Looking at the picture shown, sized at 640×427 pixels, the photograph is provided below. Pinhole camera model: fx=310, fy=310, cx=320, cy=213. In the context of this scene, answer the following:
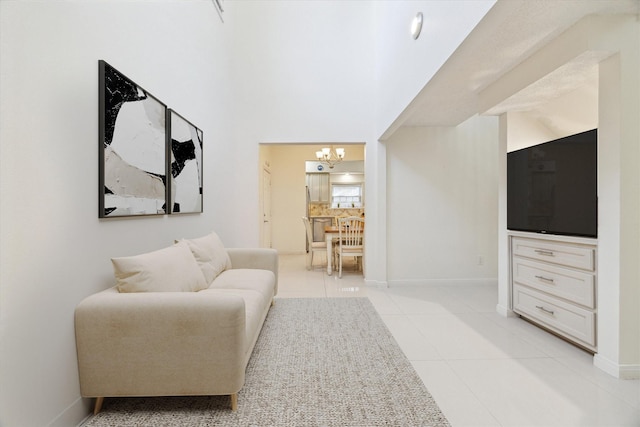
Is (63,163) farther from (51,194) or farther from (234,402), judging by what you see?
(234,402)

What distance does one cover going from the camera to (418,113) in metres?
3.98

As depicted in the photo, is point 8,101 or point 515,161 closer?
point 8,101

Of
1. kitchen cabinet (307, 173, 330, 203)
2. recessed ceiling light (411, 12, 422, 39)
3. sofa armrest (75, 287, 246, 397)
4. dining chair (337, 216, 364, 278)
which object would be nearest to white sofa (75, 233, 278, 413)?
sofa armrest (75, 287, 246, 397)

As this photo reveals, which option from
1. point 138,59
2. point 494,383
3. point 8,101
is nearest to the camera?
point 8,101

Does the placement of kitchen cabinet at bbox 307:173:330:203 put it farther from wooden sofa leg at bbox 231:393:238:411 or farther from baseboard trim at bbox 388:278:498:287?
wooden sofa leg at bbox 231:393:238:411

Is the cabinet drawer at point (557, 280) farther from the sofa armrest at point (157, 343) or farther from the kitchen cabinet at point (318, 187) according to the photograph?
the kitchen cabinet at point (318, 187)

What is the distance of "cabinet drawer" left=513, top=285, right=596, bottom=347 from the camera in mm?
2283

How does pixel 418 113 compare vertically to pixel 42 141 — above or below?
above

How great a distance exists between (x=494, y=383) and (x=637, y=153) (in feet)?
5.73

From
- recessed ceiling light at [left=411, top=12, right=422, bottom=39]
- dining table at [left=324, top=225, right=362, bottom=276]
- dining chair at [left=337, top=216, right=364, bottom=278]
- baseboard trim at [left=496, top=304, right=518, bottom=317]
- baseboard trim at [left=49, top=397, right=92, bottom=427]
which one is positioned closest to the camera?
baseboard trim at [left=49, top=397, right=92, bottom=427]

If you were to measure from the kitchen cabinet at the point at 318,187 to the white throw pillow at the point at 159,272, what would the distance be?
241 inches

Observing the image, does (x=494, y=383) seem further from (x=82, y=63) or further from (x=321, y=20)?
(x=321, y=20)

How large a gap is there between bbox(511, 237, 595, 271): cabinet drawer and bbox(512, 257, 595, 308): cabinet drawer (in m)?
0.05

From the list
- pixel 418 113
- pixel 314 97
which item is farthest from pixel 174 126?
pixel 418 113
